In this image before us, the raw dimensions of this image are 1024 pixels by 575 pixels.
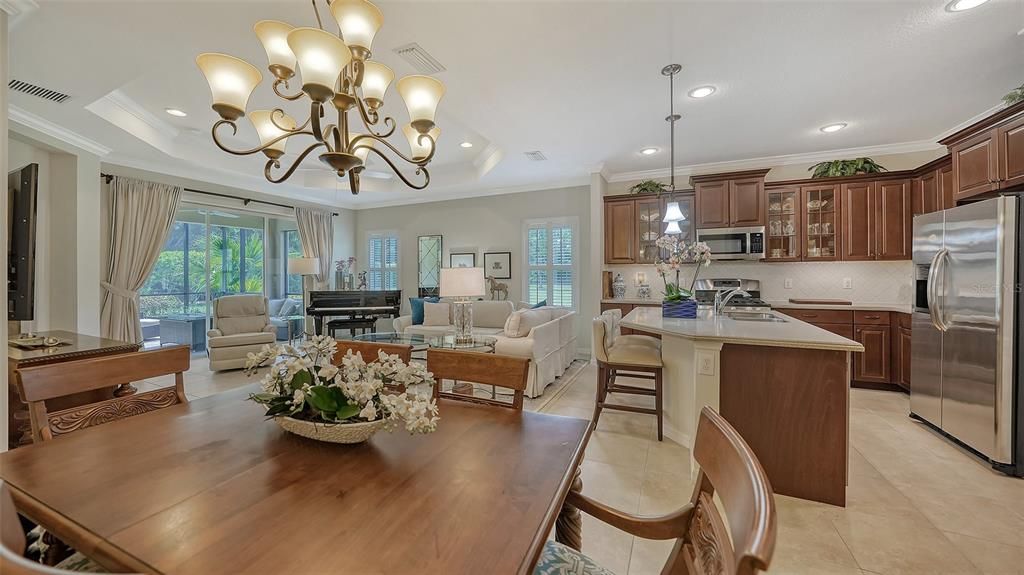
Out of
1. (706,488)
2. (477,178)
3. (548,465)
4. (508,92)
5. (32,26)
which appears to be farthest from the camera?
(477,178)

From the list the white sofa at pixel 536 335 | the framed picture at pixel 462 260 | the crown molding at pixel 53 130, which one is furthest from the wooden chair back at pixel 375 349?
the framed picture at pixel 462 260

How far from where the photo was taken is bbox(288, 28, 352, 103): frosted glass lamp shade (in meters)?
1.54

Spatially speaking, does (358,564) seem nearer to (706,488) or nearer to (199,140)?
(706,488)

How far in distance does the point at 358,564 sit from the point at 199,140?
613 centimetres

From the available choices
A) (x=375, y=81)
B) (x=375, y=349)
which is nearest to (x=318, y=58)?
(x=375, y=81)

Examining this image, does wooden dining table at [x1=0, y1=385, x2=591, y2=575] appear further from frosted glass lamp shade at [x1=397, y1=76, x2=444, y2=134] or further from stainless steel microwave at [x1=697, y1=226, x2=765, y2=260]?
stainless steel microwave at [x1=697, y1=226, x2=765, y2=260]

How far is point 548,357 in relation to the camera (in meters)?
4.36

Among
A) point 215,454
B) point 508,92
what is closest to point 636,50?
point 508,92

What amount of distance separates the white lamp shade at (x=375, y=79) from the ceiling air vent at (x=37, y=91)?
297 centimetres

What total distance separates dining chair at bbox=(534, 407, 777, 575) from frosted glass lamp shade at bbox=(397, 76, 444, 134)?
177cm

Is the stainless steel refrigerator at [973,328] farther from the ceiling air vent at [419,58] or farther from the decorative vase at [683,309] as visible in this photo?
the ceiling air vent at [419,58]

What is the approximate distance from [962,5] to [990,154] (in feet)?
3.84

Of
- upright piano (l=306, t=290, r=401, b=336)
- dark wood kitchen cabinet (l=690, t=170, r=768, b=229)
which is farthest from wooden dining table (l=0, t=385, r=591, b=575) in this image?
upright piano (l=306, t=290, r=401, b=336)

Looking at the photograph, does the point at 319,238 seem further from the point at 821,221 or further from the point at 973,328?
the point at 973,328
